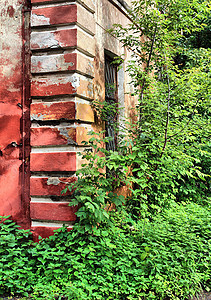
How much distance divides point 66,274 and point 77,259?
182 millimetres

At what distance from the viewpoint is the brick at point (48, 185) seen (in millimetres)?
3330

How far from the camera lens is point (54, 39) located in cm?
343

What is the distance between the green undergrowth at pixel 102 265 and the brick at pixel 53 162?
2.28 feet

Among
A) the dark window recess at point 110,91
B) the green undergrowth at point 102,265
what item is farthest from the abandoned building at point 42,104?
the dark window recess at point 110,91

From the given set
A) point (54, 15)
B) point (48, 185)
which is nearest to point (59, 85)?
point (54, 15)

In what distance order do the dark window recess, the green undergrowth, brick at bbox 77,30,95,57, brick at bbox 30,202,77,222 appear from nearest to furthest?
the green undergrowth
brick at bbox 30,202,77,222
brick at bbox 77,30,95,57
the dark window recess

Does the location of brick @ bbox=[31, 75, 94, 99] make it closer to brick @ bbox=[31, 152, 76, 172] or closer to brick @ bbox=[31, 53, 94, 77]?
brick @ bbox=[31, 53, 94, 77]

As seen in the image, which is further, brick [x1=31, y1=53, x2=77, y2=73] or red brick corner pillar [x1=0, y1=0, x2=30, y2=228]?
red brick corner pillar [x1=0, y1=0, x2=30, y2=228]

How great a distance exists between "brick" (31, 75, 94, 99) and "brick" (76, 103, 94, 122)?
0.14m

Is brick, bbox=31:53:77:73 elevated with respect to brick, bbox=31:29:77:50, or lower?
lower

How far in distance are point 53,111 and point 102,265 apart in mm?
1832

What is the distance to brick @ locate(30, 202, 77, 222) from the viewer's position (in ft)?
10.8

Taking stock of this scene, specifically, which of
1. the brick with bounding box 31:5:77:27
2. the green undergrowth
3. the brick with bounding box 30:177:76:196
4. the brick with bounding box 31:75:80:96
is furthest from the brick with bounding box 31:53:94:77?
the green undergrowth

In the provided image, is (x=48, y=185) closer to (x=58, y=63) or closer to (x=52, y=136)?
(x=52, y=136)
